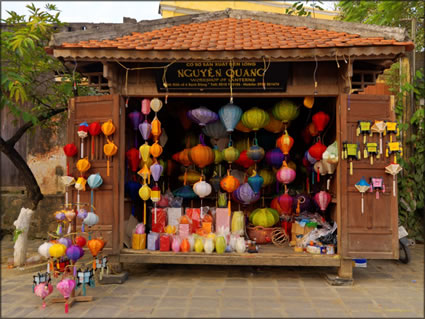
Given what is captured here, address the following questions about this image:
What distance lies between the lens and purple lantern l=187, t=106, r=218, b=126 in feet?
21.9

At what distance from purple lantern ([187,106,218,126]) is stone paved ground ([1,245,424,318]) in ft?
9.00

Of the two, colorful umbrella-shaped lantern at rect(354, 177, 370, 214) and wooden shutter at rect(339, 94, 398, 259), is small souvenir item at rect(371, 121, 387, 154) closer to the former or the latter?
wooden shutter at rect(339, 94, 398, 259)

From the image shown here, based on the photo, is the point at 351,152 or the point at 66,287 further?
the point at 351,152

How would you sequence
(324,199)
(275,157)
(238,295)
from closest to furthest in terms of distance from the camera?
(238,295) → (324,199) → (275,157)

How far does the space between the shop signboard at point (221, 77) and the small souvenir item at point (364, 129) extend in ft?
4.34

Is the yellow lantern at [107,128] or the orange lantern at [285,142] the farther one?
the orange lantern at [285,142]

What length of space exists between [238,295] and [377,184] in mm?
2722

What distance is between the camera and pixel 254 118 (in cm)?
674

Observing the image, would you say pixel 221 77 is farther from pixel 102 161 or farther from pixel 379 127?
pixel 379 127

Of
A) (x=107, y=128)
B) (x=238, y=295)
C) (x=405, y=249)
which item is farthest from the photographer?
(x=405, y=249)

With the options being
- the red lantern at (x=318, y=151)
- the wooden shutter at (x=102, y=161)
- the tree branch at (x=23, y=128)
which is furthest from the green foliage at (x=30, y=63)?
the red lantern at (x=318, y=151)

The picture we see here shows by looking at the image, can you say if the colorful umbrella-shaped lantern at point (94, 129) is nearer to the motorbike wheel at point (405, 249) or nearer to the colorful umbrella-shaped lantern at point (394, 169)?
the colorful umbrella-shaped lantern at point (394, 169)

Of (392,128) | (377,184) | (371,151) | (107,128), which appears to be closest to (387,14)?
(392,128)

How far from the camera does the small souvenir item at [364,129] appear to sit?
5887mm
